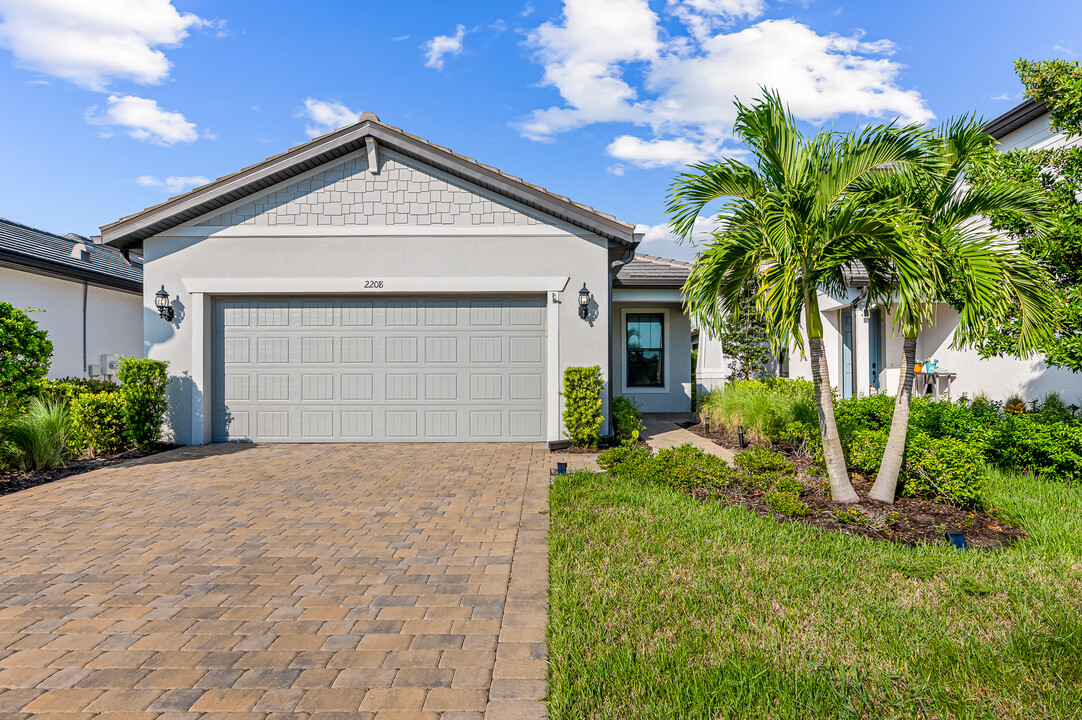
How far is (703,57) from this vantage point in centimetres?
1191

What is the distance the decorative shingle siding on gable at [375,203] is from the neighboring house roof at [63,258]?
14.1 ft

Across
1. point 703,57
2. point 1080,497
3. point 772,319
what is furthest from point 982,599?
point 703,57

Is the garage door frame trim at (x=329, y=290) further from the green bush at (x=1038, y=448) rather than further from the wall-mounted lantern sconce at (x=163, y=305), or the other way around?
the green bush at (x=1038, y=448)

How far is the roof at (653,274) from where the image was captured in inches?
548

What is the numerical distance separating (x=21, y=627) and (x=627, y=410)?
7891mm

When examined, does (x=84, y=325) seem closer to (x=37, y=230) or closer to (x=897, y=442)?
(x=37, y=230)

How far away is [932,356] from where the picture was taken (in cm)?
1246

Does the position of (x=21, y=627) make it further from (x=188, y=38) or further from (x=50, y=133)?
(x=50, y=133)

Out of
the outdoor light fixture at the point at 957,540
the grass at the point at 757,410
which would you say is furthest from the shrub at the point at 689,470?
the grass at the point at 757,410

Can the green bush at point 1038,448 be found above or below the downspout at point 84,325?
below

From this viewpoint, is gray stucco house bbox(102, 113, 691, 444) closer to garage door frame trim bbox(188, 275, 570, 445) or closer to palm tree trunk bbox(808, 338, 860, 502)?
garage door frame trim bbox(188, 275, 570, 445)

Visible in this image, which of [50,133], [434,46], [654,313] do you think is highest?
[434,46]

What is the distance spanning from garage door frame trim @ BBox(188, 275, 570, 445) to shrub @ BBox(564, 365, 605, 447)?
57cm

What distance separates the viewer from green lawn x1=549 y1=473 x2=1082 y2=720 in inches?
96.6
